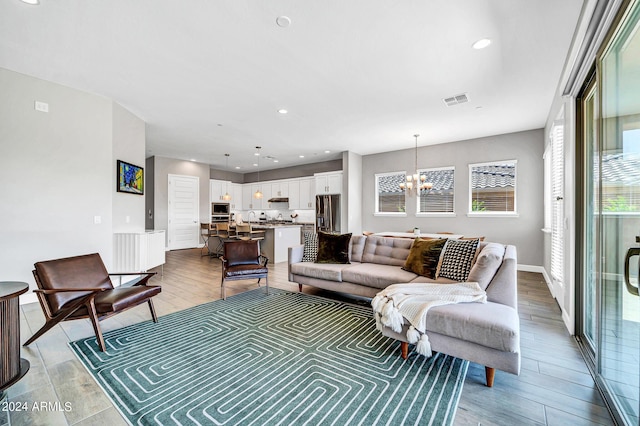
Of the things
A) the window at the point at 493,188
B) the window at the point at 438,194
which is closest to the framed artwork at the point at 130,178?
the window at the point at 438,194

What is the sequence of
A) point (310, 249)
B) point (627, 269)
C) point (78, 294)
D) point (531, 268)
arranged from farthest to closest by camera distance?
point (531, 268) < point (310, 249) < point (78, 294) < point (627, 269)

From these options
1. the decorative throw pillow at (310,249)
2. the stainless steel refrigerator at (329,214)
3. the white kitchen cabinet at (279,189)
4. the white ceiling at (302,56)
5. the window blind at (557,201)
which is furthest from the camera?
the white kitchen cabinet at (279,189)

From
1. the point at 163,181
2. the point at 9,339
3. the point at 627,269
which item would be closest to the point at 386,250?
the point at 627,269

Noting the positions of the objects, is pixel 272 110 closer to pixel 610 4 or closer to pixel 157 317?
pixel 157 317

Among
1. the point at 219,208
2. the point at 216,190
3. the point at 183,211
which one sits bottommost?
the point at 183,211

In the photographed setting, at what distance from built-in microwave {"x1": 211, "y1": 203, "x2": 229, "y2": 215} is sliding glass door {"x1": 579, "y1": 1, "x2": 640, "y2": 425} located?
9853mm

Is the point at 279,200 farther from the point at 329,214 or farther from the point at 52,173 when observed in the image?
the point at 52,173

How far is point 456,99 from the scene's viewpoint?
4.09 metres

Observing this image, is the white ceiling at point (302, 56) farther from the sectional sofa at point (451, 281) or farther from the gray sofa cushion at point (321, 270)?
the gray sofa cushion at point (321, 270)

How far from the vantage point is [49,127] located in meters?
3.61

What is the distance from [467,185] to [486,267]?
4.47 m

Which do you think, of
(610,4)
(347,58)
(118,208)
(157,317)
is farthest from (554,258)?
(118,208)

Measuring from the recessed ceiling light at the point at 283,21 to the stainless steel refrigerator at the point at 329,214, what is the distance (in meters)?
5.70

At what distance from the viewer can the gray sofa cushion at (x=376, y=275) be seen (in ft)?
10.2
